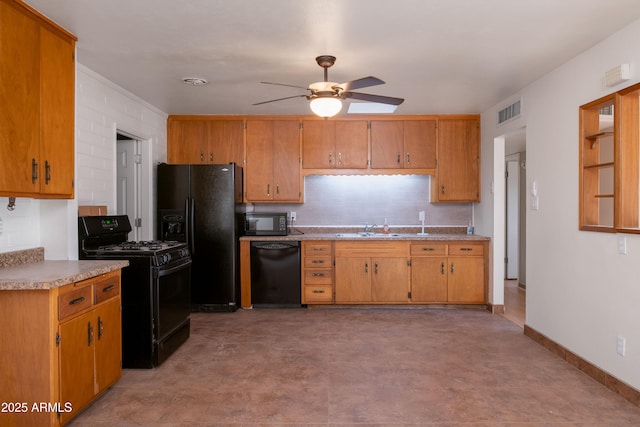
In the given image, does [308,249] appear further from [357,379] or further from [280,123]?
[357,379]

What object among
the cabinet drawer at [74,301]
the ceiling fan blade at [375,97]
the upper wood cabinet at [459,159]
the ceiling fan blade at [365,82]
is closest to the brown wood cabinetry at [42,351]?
the cabinet drawer at [74,301]

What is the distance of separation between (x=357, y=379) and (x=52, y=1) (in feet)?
10.2

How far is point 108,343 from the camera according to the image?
2936 mm

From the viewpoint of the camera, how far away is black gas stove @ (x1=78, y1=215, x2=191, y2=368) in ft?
11.2

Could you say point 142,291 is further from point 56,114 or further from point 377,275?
point 377,275

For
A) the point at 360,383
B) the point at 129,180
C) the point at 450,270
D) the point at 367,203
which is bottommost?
the point at 360,383

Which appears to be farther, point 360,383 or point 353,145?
point 353,145

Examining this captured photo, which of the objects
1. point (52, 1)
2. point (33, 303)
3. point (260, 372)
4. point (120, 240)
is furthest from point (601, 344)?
point (52, 1)

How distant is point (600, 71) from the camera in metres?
3.26

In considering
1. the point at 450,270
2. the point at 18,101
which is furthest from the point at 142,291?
the point at 450,270

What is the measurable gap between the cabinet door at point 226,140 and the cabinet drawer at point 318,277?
166 centimetres

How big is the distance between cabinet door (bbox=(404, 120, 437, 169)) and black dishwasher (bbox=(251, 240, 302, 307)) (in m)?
1.86

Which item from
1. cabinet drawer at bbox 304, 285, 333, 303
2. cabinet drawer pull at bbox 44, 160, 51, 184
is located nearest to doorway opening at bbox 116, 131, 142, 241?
cabinet drawer at bbox 304, 285, 333, 303

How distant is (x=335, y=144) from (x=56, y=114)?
342cm
